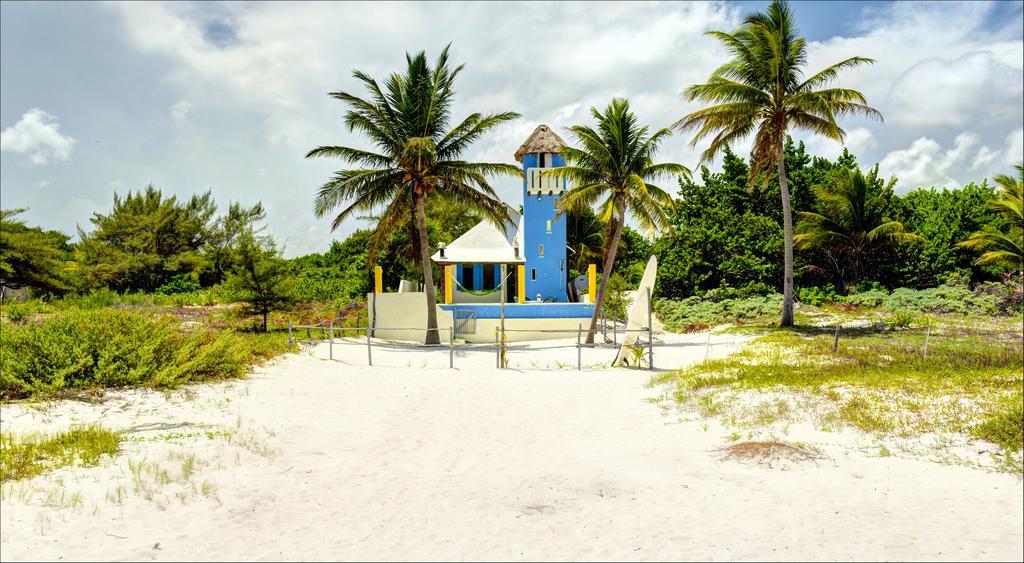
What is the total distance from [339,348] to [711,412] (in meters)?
13.2

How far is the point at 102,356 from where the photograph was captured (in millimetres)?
10641

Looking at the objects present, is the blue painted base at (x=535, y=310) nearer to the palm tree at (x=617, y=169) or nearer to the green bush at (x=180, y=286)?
the palm tree at (x=617, y=169)

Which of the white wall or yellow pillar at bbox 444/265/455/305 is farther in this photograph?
yellow pillar at bbox 444/265/455/305

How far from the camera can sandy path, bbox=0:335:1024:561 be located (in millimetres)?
5266

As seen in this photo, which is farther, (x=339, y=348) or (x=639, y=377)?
(x=339, y=348)

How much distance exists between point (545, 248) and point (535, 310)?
418 cm

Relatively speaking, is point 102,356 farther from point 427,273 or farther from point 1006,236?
point 1006,236

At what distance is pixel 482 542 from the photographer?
5441mm

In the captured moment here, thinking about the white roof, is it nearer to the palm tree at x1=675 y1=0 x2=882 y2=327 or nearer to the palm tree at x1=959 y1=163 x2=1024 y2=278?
the palm tree at x1=675 y1=0 x2=882 y2=327

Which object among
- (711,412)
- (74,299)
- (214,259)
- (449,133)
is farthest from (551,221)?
(214,259)

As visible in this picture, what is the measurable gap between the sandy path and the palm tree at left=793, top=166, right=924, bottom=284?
882 inches

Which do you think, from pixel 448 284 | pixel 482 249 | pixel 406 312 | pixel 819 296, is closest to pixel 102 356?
pixel 406 312

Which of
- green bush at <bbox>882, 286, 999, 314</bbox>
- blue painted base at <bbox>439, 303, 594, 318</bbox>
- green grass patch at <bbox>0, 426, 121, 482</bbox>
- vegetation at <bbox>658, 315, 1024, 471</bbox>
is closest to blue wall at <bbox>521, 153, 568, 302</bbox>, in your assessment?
blue painted base at <bbox>439, 303, 594, 318</bbox>

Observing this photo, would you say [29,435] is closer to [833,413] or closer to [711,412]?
[711,412]
